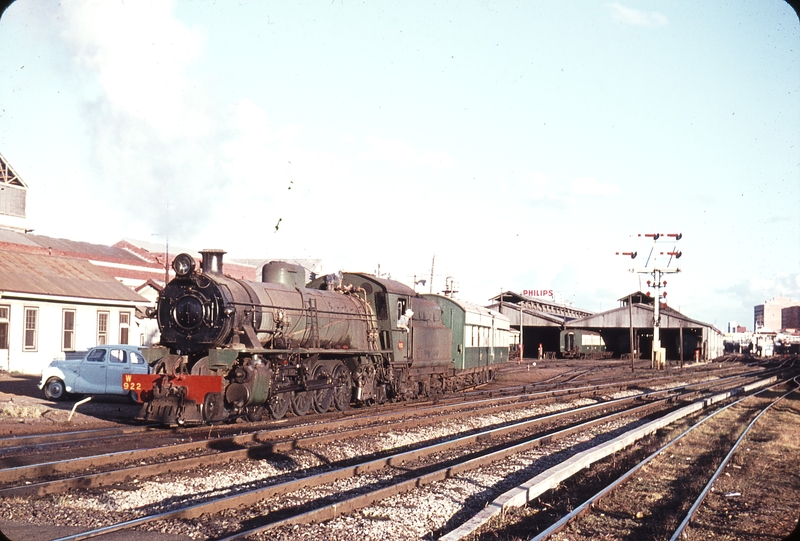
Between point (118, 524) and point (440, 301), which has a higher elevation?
point (440, 301)

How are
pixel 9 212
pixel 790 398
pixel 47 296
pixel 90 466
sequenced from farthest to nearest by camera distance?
pixel 9 212 < pixel 790 398 < pixel 47 296 < pixel 90 466

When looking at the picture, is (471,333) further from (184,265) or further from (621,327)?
(621,327)

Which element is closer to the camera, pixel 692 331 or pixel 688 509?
pixel 688 509

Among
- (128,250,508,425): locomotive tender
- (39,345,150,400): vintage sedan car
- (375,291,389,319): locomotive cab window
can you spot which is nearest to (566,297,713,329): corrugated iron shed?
(128,250,508,425): locomotive tender

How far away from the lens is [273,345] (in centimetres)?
1548

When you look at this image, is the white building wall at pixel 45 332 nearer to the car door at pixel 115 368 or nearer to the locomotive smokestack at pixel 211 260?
the car door at pixel 115 368

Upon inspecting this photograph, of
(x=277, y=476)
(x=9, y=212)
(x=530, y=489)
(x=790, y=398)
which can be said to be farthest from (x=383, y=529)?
(x=9, y=212)

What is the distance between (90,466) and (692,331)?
7270 centimetres

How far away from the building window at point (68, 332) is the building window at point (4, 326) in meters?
2.12

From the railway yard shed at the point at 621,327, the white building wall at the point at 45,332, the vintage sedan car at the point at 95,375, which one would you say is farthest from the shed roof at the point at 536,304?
the vintage sedan car at the point at 95,375

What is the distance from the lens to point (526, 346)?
76125 millimetres

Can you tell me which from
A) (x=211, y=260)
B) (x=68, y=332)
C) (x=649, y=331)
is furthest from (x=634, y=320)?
(x=211, y=260)

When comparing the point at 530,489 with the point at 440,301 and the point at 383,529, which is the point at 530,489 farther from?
the point at 440,301

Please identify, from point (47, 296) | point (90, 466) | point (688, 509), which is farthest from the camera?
point (47, 296)
